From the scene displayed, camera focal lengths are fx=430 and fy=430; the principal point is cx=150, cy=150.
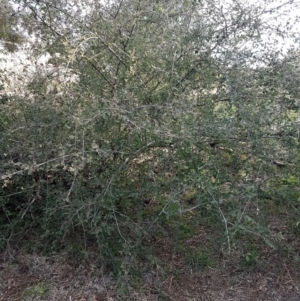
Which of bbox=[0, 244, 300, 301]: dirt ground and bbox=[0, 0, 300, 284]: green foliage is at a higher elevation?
bbox=[0, 0, 300, 284]: green foliage

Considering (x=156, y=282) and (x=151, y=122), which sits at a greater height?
(x=151, y=122)

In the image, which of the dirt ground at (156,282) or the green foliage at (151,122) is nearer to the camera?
the green foliage at (151,122)

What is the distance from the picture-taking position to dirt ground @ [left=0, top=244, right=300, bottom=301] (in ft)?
10.4

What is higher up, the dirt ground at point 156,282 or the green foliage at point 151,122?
the green foliage at point 151,122

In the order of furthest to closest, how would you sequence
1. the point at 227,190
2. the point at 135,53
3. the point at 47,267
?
the point at 47,267
the point at 135,53
the point at 227,190

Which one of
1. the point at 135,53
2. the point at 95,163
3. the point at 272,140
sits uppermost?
the point at 135,53

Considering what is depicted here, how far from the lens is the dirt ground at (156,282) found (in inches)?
125

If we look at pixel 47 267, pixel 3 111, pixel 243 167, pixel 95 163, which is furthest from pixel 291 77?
pixel 47 267

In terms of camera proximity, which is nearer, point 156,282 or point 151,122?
point 151,122

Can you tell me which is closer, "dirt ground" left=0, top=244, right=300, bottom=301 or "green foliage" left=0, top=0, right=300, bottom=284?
"green foliage" left=0, top=0, right=300, bottom=284

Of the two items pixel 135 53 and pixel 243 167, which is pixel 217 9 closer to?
pixel 135 53

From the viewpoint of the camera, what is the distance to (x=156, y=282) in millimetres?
3266

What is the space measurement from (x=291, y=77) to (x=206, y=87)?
1.94ft

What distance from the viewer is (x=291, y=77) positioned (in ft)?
9.57
